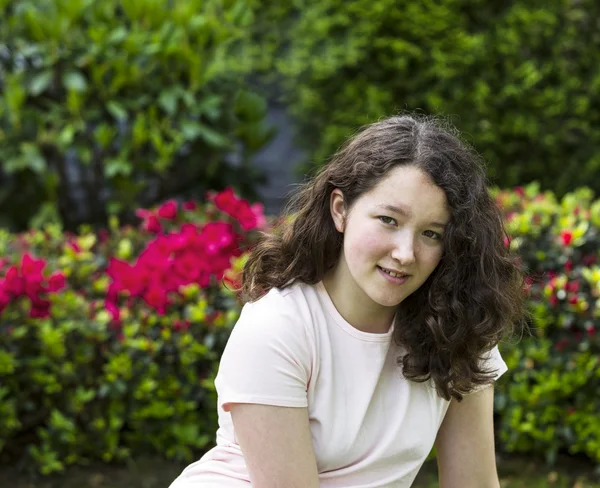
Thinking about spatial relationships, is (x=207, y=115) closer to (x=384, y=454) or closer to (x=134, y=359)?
(x=134, y=359)

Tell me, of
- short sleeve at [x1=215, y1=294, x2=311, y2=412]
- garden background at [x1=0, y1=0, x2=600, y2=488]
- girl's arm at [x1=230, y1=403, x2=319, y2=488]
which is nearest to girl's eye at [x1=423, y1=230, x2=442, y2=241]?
short sleeve at [x1=215, y1=294, x2=311, y2=412]

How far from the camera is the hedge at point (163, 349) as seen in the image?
343 cm

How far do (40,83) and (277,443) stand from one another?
11.0 ft

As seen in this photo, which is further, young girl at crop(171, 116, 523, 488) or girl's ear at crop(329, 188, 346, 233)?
girl's ear at crop(329, 188, 346, 233)

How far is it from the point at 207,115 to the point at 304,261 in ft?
9.85

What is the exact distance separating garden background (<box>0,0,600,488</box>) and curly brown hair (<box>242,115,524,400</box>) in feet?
1.89

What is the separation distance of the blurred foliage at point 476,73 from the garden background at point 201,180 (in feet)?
0.05

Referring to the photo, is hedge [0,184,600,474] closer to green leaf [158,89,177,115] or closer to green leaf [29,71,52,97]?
green leaf [158,89,177,115]

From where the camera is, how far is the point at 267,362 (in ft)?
6.25

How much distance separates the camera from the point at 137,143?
15.9 ft

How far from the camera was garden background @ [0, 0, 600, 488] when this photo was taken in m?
3.49

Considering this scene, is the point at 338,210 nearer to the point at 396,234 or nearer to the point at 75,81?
the point at 396,234

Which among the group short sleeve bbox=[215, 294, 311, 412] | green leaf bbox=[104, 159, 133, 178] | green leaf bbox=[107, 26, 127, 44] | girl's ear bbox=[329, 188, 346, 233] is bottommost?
short sleeve bbox=[215, 294, 311, 412]

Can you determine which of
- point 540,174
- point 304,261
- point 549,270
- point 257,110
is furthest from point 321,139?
point 304,261
